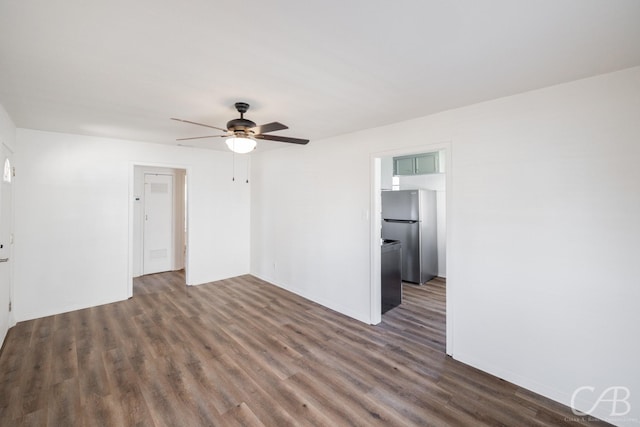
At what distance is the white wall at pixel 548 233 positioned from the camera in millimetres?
1866

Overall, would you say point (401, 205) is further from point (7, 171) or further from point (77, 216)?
point (7, 171)

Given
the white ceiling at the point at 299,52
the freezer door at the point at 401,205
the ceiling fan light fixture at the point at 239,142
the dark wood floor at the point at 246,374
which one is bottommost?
the dark wood floor at the point at 246,374

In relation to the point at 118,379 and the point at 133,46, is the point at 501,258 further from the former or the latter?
the point at 118,379

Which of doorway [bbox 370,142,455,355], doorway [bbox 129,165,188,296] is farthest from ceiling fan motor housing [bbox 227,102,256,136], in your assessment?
doorway [bbox 129,165,188,296]

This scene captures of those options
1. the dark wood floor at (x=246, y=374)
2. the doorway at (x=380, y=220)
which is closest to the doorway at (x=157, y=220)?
the dark wood floor at (x=246, y=374)

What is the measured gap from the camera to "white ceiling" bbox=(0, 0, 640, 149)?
1.31 m

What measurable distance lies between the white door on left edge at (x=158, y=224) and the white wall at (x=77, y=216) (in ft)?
4.54

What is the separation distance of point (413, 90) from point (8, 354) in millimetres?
4583

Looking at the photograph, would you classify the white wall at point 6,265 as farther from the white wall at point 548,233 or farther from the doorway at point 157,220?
the white wall at point 548,233

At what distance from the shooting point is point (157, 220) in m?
5.67

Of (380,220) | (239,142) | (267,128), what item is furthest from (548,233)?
(239,142)

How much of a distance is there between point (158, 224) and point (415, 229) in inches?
204

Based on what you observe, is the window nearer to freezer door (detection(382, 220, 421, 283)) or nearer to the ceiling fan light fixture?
the ceiling fan light fixture


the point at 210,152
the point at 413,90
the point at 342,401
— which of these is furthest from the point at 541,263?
the point at 210,152
